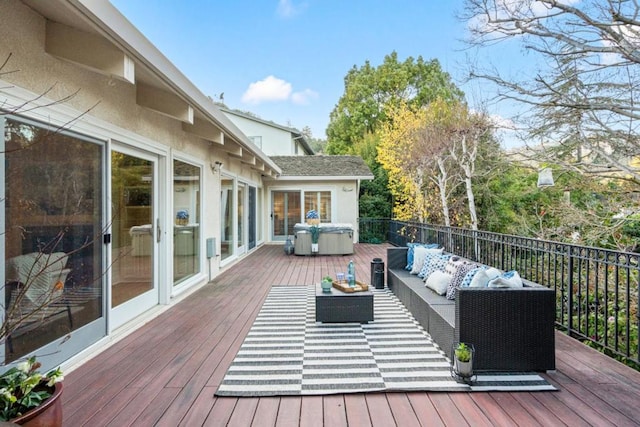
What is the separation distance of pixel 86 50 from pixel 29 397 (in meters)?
2.41

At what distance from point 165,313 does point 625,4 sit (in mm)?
7624

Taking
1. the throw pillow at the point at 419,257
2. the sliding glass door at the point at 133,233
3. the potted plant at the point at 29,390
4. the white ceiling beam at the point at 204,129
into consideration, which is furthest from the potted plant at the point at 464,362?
the white ceiling beam at the point at 204,129

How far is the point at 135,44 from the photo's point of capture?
2748mm

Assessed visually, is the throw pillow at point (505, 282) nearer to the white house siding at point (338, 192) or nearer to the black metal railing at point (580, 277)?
the black metal railing at point (580, 277)

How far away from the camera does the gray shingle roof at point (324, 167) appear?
500 inches

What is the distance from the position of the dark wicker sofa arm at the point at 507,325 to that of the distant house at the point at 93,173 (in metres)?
2.76

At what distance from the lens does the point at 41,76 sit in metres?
2.77

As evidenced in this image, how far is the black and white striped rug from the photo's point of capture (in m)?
2.78

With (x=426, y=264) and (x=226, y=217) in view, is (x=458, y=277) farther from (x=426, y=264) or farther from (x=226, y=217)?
(x=226, y=217)

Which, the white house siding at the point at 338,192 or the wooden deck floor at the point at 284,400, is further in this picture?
the white house siding at the point at 338,192

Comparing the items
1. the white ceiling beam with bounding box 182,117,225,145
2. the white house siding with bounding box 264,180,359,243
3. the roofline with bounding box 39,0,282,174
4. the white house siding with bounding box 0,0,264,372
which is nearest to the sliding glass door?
the white house siding with bounding box 0,0,264,372

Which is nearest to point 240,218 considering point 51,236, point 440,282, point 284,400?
point 440,282

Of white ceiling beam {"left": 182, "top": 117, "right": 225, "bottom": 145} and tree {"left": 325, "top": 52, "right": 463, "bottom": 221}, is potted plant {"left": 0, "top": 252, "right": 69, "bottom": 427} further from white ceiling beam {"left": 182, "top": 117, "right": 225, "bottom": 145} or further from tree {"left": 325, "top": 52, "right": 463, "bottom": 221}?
tree {"left": 325, "top": 52, "right": 463, "bottom": 221}

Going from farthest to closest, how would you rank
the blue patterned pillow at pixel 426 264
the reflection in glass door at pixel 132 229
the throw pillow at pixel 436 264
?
the blue patterned pillow at pixel 426 264
the throw pillow at pixel 436 264
the reflection in glass door at pixel 132 229
